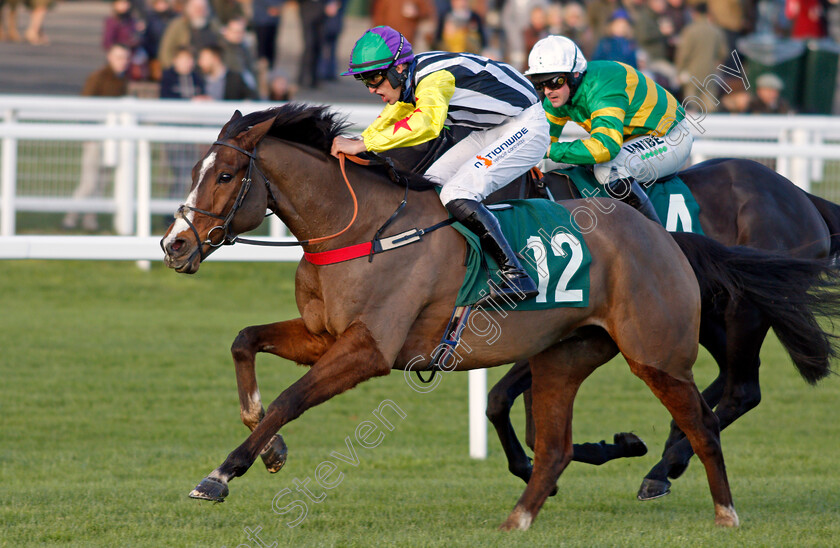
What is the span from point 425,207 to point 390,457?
6.98 ft

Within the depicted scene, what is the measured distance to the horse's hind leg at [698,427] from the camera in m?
4.68

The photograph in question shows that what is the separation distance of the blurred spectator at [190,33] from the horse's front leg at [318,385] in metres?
8.08

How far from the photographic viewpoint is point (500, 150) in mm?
4832

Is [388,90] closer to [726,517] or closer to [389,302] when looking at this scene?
[389,302]

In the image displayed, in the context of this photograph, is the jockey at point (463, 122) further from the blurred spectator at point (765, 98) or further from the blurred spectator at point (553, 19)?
the blurred spectator at point (553, 19)

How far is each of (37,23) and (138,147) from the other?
435 inches

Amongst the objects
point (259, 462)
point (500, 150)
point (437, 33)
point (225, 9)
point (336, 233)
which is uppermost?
point (500, 150)

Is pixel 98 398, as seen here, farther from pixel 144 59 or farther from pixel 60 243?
pixel 144 59

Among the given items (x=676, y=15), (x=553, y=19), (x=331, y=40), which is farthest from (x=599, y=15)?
(x=331, y=40)

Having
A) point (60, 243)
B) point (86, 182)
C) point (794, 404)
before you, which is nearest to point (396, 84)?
point (60, 243)

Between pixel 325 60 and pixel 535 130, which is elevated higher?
pixel 535 130

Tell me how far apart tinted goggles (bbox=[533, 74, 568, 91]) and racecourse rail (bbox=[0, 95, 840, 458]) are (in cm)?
314

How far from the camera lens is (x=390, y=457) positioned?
6324 millimetres

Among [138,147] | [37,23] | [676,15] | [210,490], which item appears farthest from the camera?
[37,23]
